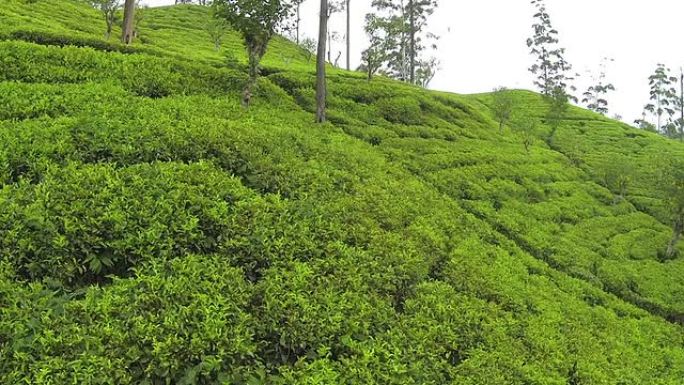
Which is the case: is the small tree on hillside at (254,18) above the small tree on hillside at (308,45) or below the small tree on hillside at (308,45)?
below

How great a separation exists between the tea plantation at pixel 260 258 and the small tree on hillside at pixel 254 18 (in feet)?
6.07

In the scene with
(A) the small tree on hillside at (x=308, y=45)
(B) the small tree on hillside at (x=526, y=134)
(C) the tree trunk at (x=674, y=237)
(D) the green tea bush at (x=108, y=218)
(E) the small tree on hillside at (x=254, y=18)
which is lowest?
(C) the tree trunk at (x=674, y=237)

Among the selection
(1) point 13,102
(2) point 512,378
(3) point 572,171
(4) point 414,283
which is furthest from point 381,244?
(3) point 572,171

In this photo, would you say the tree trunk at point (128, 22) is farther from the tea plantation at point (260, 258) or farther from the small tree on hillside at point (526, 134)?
the small tree on hillside at point (526, 134)

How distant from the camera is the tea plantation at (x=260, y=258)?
6496 millimetres

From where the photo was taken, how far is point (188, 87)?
19125 millimetres

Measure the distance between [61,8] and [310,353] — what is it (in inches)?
1494

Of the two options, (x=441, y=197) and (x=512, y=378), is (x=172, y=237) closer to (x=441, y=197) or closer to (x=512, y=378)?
(x=512, y=378)

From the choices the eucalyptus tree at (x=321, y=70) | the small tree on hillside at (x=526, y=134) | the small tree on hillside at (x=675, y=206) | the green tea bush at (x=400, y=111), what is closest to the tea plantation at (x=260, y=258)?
the small tree on hillside at (x=675, y=206)

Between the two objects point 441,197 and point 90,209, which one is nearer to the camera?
point 90,209

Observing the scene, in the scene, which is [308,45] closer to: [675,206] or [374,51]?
[374,51]

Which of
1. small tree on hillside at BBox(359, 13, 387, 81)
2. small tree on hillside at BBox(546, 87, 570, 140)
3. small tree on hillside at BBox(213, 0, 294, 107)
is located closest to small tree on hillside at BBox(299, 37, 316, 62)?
small tree on hillside at BBox(359, 13, 387, 81)

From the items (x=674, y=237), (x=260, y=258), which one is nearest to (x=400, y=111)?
(x=674, y=237)

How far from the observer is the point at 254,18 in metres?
18.1
